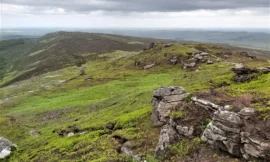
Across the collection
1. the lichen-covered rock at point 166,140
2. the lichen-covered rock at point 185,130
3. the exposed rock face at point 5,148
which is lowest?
the exposed rock face at point 5,148

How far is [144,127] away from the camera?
36062mm

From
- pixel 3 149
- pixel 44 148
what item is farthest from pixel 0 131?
pixel 44 148

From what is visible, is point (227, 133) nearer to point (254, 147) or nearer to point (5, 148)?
point (254, 147)

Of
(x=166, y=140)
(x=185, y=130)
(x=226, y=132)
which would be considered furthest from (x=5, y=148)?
(x=226, y=132)

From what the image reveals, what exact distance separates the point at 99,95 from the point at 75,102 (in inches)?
331

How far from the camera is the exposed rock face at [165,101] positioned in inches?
1335

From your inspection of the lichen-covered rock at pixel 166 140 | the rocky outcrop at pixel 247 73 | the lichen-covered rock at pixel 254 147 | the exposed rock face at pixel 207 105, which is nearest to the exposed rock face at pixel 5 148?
the lichen-covered rock at pixel 166 140

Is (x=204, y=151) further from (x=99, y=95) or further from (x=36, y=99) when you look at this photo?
(x=36, y=99)

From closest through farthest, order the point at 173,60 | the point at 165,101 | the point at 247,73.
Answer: the point at 165,101, the point at 247,73, the point at 173,60

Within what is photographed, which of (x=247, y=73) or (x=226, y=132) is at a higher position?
(x=247, y=73)

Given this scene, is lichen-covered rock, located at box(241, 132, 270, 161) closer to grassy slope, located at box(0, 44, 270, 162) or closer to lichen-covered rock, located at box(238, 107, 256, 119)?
lichen-covered rock, located at box(238, 107, 256, 119)

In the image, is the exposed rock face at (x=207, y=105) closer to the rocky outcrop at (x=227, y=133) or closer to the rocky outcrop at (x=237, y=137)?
the rocky outcrop at (x=227, y=133)

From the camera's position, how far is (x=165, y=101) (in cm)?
3538

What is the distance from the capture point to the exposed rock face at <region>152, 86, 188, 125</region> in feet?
111
